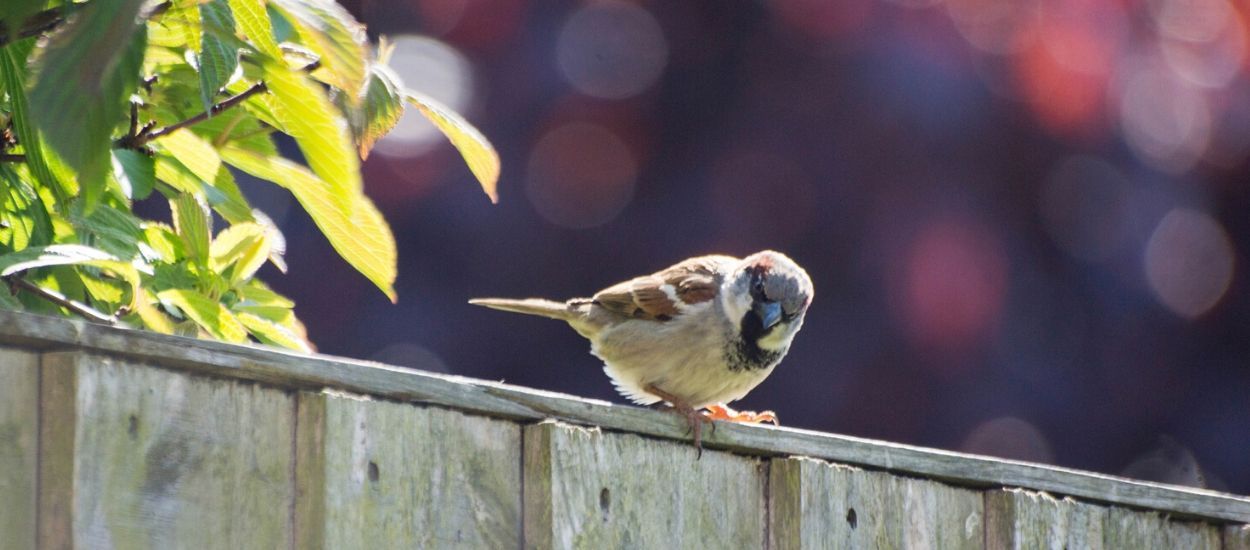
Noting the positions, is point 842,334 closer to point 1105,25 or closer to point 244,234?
point 1105,25

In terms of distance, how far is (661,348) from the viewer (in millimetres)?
3180

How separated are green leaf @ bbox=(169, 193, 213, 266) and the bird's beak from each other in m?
1.54

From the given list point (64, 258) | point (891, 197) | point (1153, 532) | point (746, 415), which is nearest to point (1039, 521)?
point (1153, 532)

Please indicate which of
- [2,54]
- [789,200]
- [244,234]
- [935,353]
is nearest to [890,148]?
[789,200]

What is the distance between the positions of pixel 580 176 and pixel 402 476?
224 cm

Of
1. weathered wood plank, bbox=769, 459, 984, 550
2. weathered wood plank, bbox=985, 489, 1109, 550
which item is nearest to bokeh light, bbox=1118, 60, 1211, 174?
weathered wood plank, bbox=985, 489, 1109, 550

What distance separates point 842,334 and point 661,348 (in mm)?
1001

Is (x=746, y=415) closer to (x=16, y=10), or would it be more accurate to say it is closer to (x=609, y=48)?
(x=609, y=48)

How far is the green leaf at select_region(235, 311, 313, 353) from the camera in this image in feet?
5.98

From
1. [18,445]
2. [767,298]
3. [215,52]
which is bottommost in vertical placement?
[18,445]

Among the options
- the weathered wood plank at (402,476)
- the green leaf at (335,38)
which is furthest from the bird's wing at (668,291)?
the green leaf at (335,38)

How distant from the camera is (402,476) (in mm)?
1701

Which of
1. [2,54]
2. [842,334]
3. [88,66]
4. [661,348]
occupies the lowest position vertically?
[88,66]

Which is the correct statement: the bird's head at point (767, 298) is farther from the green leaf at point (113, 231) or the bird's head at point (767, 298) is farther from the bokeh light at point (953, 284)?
the green leaf at point (113, 231)
